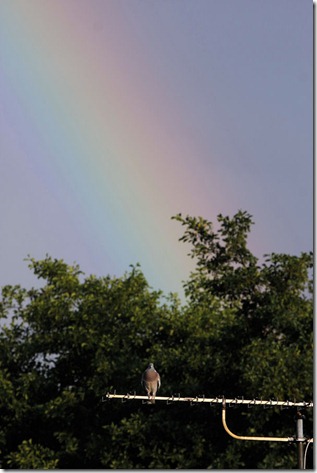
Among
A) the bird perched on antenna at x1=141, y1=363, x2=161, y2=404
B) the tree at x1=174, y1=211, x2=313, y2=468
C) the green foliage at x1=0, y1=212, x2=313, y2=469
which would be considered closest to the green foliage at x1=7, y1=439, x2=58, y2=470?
the green foliage at x1=0, y1=212, x2=313, y2=469

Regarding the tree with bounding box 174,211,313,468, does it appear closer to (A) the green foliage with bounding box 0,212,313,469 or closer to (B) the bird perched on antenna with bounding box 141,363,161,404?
(A) the green foliage with bounding box 0,212,313,469

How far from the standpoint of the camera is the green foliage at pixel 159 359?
1262 cm

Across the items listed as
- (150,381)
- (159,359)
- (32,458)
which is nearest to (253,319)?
(159,359)

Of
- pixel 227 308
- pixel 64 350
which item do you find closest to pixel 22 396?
pixel 64 350

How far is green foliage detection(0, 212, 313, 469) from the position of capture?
41.4ft

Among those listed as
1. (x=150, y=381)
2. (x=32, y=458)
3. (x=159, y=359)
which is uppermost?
(x=159, y=359)

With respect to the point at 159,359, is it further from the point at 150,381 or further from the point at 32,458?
the point at 150,381

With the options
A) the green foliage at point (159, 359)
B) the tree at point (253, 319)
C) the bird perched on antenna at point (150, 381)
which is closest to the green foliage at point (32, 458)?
the green foliage at point (159, 359)

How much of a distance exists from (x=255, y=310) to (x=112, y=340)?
1720 mm

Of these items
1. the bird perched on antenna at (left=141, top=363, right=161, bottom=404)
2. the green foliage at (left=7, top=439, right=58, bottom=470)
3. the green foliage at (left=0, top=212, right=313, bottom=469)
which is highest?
the green foliage at (left=0, top=212, right=313, bottom=469)

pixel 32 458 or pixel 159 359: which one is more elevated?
pixel 159 359

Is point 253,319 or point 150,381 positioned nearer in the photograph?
point 150,381

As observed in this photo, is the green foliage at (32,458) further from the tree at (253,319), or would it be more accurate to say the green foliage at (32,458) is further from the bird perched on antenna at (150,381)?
the bird perched on antenna at (150,381)

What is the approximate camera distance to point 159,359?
12.9 metres
